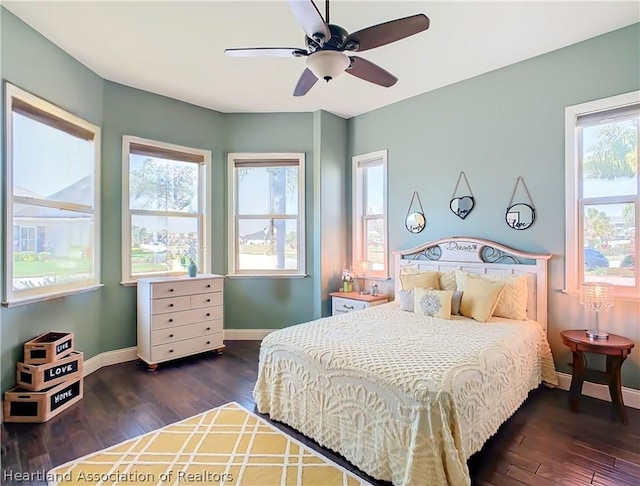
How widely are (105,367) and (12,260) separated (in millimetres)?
1539

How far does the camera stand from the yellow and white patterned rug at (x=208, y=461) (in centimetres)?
198

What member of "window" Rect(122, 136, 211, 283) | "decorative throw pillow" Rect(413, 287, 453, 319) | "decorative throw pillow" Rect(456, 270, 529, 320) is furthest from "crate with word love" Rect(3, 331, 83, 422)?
"decorative throw pillow" Rect(456, 270, 529, 320)

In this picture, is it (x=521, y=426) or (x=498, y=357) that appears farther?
(x=521, y=426)

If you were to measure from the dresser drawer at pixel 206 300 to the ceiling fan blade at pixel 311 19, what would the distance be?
303 cm

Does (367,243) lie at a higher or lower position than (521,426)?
higher

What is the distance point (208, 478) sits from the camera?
2000 millimetres

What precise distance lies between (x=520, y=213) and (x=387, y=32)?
2.31m

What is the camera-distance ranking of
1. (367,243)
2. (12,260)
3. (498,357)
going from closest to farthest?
1. (498,357)
2. (12,260)
3. (367,243)

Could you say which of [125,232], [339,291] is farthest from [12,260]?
[339,291]

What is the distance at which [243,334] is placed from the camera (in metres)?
4.77

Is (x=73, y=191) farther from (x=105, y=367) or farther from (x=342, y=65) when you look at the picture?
(x=342, y=65)

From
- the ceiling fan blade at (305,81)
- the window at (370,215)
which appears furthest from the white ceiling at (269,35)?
the window at (370,215)

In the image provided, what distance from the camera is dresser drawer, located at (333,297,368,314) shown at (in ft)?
14.0

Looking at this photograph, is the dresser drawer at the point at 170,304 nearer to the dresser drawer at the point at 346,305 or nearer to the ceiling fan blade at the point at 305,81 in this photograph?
the dresser drawer at the point at 346,305
